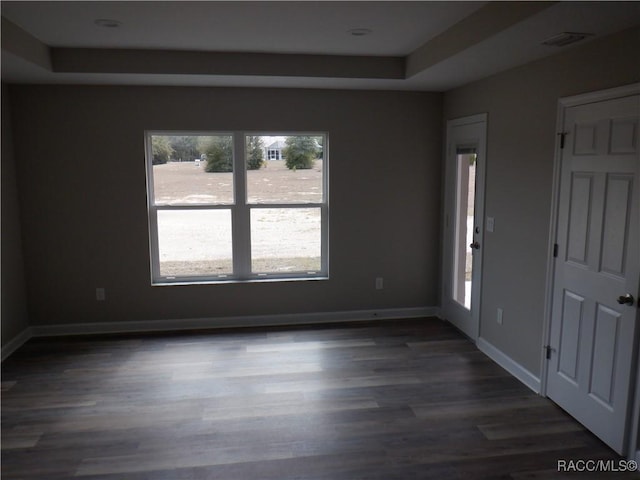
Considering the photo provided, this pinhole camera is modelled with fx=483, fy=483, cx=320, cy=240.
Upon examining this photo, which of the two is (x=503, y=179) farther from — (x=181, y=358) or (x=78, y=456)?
(x=78, y=456)

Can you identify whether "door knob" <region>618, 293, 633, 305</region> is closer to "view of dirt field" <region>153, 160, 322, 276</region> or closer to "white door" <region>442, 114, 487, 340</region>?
"white door" <region>442, 114, 487, 340</region>

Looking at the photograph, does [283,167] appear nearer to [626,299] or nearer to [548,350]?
[548,350]

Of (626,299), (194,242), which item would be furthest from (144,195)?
(626,299)

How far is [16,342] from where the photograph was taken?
14.3ft

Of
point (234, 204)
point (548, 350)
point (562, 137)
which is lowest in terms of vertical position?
point (548, 350)

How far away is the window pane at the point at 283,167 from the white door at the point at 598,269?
244 cm

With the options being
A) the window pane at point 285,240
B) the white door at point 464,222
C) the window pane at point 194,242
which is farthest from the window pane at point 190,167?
the white door at point 464,222

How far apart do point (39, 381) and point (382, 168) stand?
11.7 feet

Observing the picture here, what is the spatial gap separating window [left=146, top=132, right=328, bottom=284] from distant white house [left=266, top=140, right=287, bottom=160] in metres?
0.01

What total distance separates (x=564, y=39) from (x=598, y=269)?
1358 millimetres

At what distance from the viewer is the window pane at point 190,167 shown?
15.4ft

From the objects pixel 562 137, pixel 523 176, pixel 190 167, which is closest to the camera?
pixel 562 137

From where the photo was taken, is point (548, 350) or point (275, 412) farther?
point (548, 350)

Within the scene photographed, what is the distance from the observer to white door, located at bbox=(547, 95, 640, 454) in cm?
265
